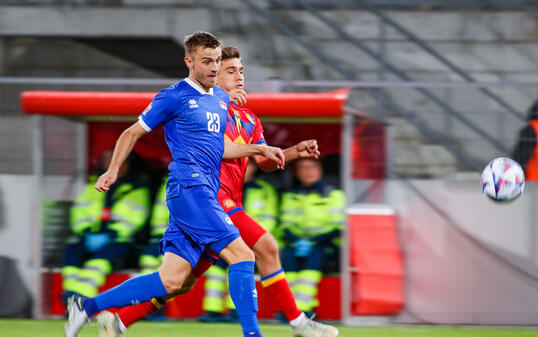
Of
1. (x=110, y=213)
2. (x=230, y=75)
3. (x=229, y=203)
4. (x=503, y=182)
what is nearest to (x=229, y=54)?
(x=230, y=75)

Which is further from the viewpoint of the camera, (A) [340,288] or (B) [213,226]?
(A) [340,288]

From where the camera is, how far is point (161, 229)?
27.1 feet

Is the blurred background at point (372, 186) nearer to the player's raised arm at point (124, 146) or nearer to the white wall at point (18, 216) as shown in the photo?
the white wall at point (18, 216)

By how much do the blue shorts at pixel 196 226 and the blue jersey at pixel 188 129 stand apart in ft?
0.20

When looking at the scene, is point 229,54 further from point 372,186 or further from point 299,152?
point 372,186

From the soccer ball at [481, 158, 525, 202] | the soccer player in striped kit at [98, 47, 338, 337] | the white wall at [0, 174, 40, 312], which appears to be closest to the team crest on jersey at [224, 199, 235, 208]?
the soccer player in striped kit at [98, 47, 338, 337]

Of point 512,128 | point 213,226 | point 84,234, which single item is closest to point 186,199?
point 213,226

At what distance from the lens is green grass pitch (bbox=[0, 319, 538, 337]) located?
7195mm

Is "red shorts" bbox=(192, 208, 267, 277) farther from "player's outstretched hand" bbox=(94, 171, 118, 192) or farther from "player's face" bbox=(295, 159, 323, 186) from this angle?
"player's face" bbox=(295, 159, 323, 186)

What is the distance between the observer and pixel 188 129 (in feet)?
17.9

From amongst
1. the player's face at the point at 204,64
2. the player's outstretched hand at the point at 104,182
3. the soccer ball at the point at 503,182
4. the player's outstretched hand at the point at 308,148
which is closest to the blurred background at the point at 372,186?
the soccer ball at the point at 503,182

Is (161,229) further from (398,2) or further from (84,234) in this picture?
(398,2)

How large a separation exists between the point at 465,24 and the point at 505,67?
74cm

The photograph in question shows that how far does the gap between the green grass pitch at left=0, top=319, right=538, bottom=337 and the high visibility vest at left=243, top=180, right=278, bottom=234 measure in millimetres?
893
